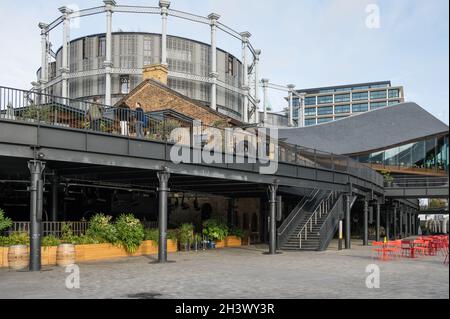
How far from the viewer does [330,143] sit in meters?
75.0

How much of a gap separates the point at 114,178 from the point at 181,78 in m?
51.4

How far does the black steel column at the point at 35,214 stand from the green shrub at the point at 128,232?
662cm

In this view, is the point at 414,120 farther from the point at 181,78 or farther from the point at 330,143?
the point at 181,78

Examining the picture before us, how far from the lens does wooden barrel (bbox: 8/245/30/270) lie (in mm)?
16938

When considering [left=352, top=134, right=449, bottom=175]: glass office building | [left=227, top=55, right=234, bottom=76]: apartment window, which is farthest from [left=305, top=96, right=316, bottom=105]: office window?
[left=352, top=134, right=449, bottom=175]: glass office building

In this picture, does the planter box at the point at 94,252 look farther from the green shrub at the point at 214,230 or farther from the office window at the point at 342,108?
the office window at the point at 342,108

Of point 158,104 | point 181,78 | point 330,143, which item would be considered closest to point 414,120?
point 330,143

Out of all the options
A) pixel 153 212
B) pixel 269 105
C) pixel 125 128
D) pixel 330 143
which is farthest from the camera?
pixel 269 105

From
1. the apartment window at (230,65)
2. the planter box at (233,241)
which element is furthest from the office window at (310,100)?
the planter box at (233,241)

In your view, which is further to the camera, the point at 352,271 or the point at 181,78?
the point at 181,78

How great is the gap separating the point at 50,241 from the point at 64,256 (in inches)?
58.1

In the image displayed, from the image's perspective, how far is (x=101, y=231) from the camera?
74.0 feet

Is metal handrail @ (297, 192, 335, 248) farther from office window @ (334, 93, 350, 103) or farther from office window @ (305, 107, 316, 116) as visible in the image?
office window @ (305, 107, 316, 116)

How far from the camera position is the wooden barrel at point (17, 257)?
1694cm
